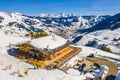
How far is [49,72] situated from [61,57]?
11.6 meters

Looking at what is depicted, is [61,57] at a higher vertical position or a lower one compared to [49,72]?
higher

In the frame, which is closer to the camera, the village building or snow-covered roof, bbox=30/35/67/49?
the village building

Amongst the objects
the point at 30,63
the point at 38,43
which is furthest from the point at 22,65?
the point at 38,43

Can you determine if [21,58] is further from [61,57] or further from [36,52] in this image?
[61,57]

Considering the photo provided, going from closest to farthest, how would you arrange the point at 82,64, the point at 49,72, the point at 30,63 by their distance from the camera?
1. the point at 49,72
2. the point at 30,63
3. the point at 82,64

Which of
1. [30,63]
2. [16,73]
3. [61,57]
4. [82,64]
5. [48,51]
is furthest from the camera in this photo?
[82,64]

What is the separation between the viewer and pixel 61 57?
5294 cm

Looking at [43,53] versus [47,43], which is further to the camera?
[47,43]

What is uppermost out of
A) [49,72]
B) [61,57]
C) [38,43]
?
[38,43]

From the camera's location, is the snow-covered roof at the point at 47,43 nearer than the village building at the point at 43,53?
No

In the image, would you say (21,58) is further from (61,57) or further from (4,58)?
(61,57)

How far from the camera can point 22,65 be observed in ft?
142

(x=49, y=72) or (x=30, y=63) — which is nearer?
(x=49, y=72)

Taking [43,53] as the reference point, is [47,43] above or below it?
above
